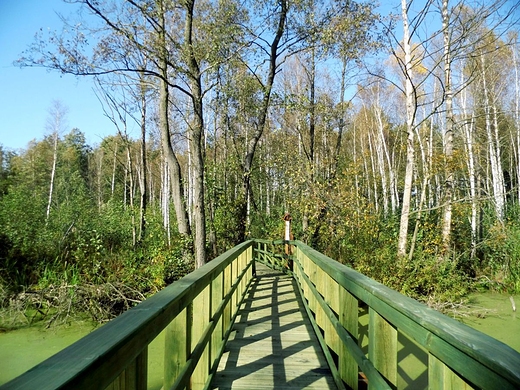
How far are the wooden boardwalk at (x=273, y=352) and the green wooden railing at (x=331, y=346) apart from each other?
6.6 inches

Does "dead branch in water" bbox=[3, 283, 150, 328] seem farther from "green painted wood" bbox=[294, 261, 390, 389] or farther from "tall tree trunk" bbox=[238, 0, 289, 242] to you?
"green painted wood" bbox=[294, 261, 390, 389]

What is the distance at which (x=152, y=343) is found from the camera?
245 inches

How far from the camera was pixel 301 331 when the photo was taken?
456 cm

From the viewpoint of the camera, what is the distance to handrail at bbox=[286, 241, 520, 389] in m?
0.90

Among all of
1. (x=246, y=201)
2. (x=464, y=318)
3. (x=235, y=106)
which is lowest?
(x=464, y=318)

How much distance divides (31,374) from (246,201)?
37.6 feet

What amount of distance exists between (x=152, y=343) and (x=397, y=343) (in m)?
5.46

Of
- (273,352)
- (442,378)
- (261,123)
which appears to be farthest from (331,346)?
(261,123)

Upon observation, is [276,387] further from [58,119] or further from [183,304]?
[58,119]

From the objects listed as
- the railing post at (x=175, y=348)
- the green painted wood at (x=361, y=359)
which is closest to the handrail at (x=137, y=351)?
the railing post at (x=175, y=348)

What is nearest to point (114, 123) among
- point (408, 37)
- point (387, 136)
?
point (408, 37)

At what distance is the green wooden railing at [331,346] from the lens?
868 mm

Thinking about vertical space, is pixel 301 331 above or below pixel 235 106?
below

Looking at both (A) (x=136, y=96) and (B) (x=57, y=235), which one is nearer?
(B) (x=57, y=235)
